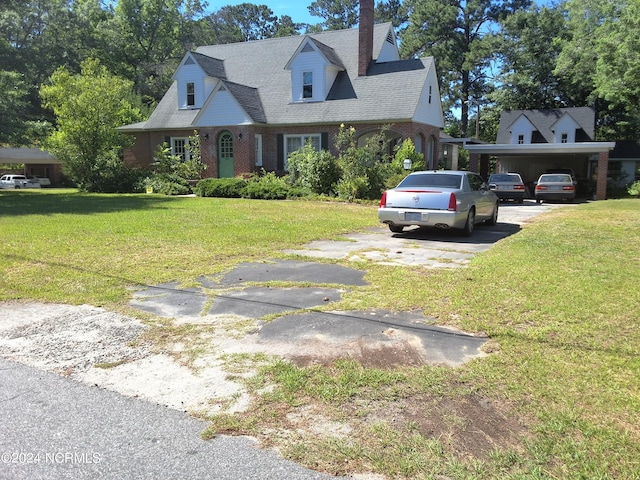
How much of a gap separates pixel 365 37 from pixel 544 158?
23104 millimetres

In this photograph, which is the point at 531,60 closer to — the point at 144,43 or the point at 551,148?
the point at 551,148

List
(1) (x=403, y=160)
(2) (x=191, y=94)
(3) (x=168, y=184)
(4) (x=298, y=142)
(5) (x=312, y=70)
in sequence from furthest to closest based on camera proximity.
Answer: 1. (2) (x=191, y=94)
2. (4) (x=298, y=142)
3. (5) (x=312, y=70)
4. (3) (x=168, y=184)
5. (1) (x=403, y=160)

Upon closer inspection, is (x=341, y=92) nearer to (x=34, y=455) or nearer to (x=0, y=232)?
(x=0, y=232)

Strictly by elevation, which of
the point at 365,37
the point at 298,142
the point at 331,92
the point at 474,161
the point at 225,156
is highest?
the point at 365,37

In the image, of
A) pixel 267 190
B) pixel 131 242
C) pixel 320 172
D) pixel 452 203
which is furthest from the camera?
pixel 267 190

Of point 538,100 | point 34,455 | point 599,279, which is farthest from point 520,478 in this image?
point 538,100

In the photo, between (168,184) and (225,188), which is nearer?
(225,188)

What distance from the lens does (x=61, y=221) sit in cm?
1324

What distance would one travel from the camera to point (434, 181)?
1147cm

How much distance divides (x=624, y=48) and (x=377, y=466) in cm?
3045

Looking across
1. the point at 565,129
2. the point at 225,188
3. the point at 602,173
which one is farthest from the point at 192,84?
the point at 565,129

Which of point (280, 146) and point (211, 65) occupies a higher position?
point (211, 65)

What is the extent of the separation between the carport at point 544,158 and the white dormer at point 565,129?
2110mm

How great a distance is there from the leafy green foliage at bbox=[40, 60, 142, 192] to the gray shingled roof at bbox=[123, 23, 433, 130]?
3.01 metres
